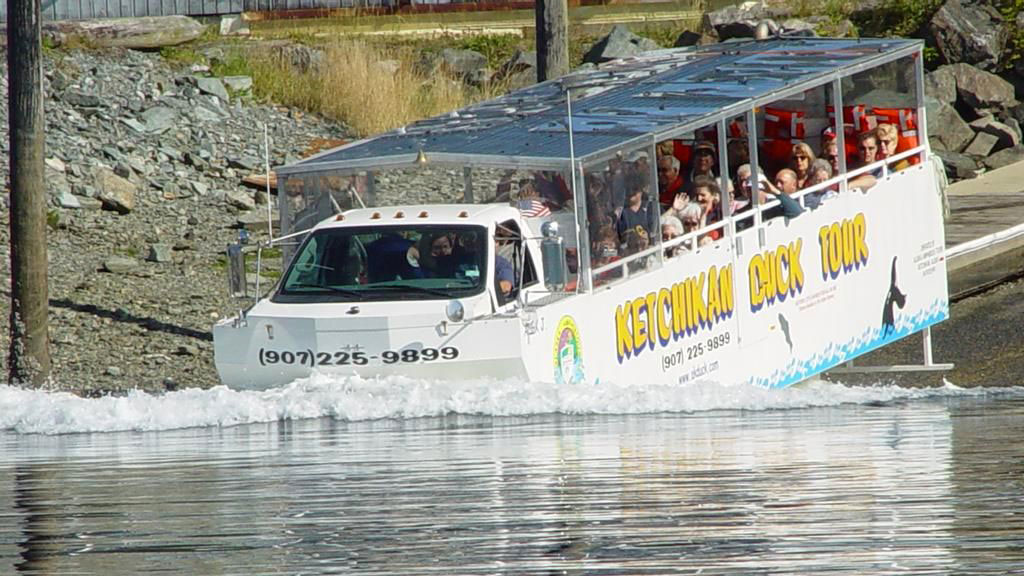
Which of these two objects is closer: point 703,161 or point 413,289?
point 413,289

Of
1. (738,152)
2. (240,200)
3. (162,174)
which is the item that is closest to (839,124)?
(738,152)

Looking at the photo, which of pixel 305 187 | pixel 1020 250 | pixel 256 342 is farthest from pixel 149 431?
pixel 1020 250

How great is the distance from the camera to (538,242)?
14789 millimetres

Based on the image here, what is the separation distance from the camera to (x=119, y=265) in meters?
21.1

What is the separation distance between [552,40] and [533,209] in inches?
247

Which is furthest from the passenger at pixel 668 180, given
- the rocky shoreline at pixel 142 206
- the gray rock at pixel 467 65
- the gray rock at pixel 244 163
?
the gray rock at pixel 467 65

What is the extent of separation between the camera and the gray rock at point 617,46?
30030 millimetres

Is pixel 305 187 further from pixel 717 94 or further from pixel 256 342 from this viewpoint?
pixel 717 94

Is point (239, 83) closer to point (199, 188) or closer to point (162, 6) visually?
A: point (162, 6)

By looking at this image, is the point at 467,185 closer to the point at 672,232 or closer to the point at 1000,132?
the point at 672,232

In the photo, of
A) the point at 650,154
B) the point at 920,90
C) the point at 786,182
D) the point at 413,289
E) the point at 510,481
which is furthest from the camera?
the point at 920,90

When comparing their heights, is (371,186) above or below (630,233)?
above

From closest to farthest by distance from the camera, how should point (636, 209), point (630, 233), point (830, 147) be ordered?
point (630, 233) < point (636, 209) < point (830, 147)

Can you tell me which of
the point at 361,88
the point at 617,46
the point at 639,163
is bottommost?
the point at 639,163
